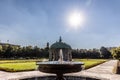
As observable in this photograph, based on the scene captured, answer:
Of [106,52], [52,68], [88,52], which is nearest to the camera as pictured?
[52,68]

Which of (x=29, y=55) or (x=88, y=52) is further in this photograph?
(x=88, y=52)

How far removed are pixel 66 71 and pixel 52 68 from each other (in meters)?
0.61

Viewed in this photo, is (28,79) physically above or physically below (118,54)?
below

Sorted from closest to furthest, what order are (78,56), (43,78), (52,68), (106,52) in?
1. (52,68)
2. (43,78)
3. (78,56)
4. (106,52)

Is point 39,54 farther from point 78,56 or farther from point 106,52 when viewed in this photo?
point 106,52

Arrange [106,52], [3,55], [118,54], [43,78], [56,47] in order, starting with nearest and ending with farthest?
[43,78]
[118,54]
[56,47]
[3,55]
[106,52]

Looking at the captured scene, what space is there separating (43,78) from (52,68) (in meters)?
5.80

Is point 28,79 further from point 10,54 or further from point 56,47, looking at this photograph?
point 10,54

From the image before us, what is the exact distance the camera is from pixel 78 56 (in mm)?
77625

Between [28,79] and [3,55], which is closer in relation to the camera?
[28,79]

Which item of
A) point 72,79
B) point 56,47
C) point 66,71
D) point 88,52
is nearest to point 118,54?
point 56,47

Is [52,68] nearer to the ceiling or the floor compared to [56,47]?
nearer to the floor

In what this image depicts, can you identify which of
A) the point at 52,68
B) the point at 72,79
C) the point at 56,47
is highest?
the point at 56,47

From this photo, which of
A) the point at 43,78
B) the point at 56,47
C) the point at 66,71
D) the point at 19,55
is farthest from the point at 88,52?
the point at 66,71
